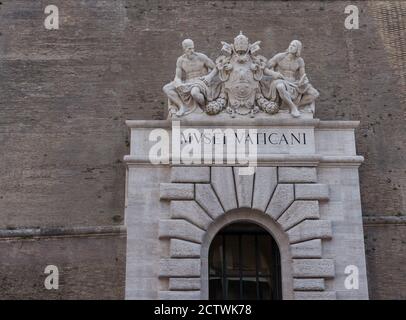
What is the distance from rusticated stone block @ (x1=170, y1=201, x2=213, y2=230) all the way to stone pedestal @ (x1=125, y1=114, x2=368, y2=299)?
2 centimetres

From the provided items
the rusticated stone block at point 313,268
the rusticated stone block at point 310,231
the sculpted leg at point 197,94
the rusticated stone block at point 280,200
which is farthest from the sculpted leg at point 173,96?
the rusticated stone block at point 313,268

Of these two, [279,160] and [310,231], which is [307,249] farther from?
[279,160]

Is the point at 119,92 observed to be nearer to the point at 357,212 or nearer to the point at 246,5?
the point at 246,5

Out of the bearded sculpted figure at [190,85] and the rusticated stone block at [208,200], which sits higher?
the bearded sculpted figure at [190,85]

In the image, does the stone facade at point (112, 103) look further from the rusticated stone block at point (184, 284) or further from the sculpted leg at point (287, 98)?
the sculpted leg at point (287, 98)

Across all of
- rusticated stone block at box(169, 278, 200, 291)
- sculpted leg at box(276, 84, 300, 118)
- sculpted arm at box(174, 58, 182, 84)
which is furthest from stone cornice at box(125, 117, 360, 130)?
rusticated stone block at box(169, 278, 200, 291)

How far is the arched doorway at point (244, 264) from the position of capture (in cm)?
1239

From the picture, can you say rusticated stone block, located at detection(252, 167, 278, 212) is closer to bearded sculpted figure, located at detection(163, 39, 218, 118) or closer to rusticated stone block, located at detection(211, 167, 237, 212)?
rusticated stone block, located at detection(211, 167, 237, 212)

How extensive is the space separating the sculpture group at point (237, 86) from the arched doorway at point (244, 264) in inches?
85.6

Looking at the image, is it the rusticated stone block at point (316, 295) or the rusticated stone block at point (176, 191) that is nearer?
the rusticated stone block at point (316, 295)

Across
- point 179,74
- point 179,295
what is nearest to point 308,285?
point 179,295

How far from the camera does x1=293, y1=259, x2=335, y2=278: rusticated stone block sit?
36.4 feet

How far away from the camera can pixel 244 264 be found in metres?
12.6

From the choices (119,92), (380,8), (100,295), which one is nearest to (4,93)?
(119,92)
